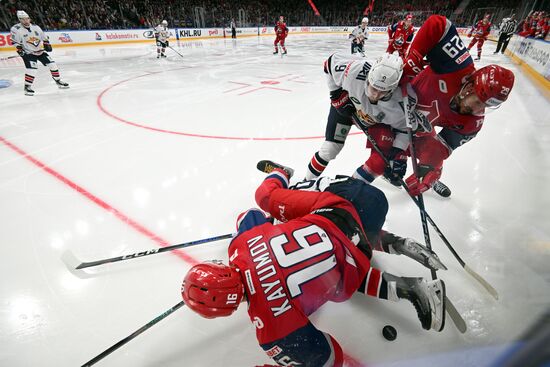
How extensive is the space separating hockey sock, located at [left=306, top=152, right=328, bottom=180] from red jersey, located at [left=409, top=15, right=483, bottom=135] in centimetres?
86

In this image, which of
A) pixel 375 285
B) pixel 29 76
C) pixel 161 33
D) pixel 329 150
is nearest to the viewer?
pixel 375 285

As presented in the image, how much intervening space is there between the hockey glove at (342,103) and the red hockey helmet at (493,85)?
789 millimetres

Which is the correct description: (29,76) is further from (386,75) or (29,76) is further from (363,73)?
(386,75)

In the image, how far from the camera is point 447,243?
1743 millimetres

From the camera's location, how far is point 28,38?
545 centimetres

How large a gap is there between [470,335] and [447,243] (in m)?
0.56

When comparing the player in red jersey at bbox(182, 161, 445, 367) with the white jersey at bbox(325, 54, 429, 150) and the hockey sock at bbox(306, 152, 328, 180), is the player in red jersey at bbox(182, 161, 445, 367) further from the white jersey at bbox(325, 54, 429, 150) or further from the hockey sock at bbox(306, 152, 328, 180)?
the hockey sock at bbox(306, 152, 328, 180)

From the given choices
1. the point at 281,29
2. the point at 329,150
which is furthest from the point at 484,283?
the point at 281,29

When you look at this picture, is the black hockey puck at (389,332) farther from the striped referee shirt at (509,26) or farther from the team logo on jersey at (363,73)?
the striped referee shirt at (509,26)

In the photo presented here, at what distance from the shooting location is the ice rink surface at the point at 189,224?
1.29 meters

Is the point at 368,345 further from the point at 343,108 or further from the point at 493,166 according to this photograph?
the point at 493,166

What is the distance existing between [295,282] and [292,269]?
44 mm

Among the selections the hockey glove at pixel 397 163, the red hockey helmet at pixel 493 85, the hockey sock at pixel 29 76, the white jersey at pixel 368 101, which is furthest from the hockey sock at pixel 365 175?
the hockey sock at pixel 29 76

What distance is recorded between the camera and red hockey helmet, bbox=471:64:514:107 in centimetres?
168
